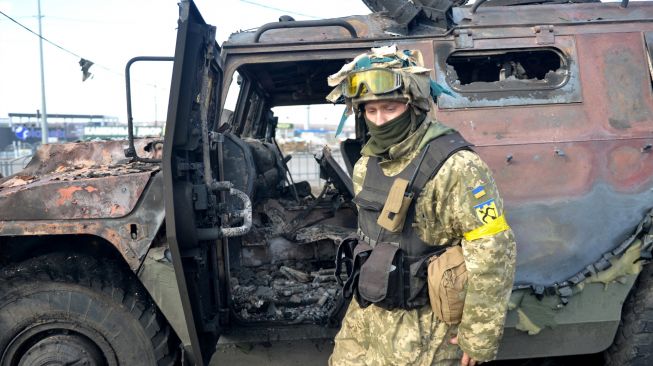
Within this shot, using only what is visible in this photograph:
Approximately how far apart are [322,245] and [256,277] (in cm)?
57

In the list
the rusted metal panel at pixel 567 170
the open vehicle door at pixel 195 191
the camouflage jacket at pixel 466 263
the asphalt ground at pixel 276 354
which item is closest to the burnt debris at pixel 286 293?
the asphalt ground at pixel 276 354

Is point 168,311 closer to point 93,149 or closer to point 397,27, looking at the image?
point 93,149

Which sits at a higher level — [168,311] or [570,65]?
[570,65]

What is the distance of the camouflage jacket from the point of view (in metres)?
1.90

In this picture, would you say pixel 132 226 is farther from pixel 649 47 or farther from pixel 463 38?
pixel 649 47

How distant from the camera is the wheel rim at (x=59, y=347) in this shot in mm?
2674

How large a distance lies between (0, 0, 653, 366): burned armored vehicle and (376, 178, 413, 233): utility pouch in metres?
0.86

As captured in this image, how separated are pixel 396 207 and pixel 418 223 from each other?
0.15m

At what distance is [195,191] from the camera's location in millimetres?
2545

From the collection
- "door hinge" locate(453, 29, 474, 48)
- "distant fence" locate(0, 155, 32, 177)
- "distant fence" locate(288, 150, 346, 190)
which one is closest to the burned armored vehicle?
"door hinge" locate(453, 29, 474, 48)

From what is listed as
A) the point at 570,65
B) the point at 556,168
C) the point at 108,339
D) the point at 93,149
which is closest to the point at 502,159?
the point at 556,168

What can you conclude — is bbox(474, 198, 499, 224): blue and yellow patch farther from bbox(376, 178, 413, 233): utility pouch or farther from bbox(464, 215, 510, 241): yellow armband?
bbox(376, 178, 413, 233): utility pouch

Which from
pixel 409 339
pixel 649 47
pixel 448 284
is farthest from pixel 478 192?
pixel 649 47

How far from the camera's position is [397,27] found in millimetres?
3137
